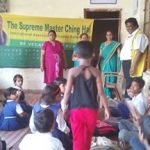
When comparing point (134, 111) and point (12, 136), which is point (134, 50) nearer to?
point (134, 111)

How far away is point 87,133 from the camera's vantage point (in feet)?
8.83

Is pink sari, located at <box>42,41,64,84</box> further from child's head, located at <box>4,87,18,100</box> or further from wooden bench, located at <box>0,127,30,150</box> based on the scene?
wooden bench, located at <box>0,127,30,150</box>

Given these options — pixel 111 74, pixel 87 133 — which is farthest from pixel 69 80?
pixel 111 74

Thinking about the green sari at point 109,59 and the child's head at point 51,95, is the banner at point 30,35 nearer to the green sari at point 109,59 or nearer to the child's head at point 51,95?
the green sari at point 109,59

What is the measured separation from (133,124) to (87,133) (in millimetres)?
783

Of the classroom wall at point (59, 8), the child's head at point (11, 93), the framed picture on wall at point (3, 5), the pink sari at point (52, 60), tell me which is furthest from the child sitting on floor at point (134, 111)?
the framed picture on wall at point (3, 5)

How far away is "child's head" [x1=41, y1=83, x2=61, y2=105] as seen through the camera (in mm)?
3182

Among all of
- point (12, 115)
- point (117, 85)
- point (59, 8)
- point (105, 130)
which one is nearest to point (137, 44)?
point (105, 130)

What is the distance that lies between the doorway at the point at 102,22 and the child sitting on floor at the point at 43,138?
4.29 metres

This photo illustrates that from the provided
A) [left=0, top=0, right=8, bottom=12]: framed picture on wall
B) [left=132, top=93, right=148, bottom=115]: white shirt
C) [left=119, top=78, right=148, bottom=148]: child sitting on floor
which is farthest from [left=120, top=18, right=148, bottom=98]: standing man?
[left=0, top=0, right=8, bottom=12]: framed picture on wall

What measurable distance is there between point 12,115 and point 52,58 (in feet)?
6.75

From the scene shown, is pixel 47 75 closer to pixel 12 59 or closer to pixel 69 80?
pixel 12 59

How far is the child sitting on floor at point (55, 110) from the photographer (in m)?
3.01

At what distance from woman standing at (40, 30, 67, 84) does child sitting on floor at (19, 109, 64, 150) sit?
3.75 metres
